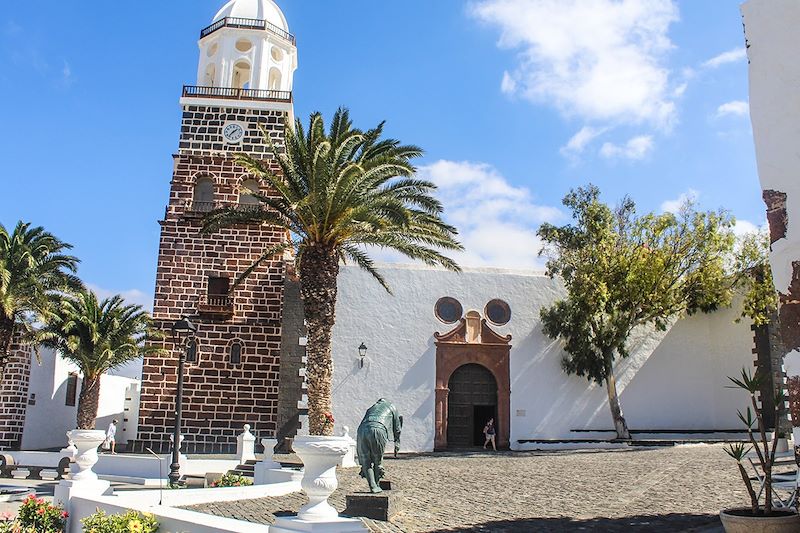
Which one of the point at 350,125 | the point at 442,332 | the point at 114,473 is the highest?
the point at 350,125

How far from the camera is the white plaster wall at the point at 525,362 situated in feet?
69.5

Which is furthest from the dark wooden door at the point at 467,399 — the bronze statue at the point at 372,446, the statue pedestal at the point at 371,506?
the statue pedestal at the point at 371,506

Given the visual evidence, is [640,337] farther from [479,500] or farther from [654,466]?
[479,500]

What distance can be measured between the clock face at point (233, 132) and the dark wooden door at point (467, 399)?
388 inches

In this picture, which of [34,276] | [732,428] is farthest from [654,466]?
[34,276]

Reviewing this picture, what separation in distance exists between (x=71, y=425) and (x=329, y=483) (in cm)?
2761

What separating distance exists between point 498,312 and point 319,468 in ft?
54.0

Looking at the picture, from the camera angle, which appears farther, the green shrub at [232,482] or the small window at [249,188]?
→ the small window at [249,188]

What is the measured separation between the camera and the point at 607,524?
326 inches

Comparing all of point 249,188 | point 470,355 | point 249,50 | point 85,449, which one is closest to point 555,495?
point 85,449

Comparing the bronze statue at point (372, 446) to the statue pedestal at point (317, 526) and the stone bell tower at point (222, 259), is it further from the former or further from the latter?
the stone bell tower at point (222, 259)

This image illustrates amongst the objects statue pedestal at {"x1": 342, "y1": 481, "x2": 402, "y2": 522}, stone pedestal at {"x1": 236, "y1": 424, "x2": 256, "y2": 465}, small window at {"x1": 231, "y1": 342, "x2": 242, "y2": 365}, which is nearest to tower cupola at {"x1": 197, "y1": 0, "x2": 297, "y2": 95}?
small window at {"x1": 231, "y1": 342, "x2": 242, "y2": 365}

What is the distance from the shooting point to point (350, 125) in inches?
657

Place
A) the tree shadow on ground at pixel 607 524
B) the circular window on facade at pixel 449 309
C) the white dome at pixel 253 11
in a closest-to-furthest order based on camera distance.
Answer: the tree shadow on ground at pixel 607 524 < the circular window on facade at pixel 449 309 < the white dome at pixel 253 11
